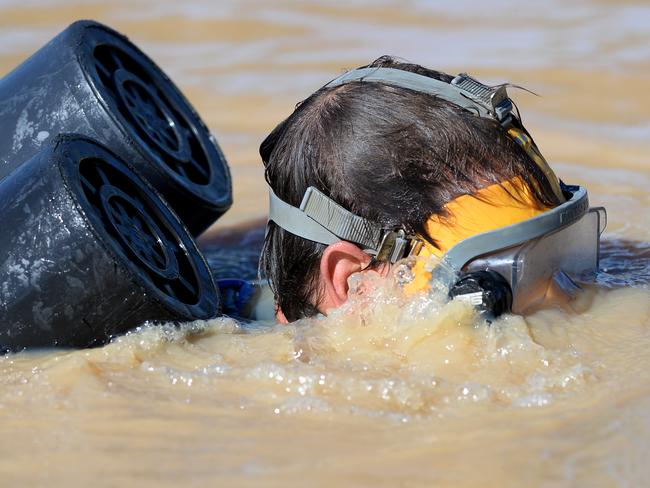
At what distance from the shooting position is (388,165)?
8.66 ft

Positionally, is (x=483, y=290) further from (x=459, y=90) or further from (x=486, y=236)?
(x=459, y=90)

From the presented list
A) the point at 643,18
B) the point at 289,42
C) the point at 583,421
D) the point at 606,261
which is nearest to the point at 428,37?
the point at 289,42

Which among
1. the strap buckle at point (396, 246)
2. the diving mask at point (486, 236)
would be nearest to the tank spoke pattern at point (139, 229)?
the diving mask at point (486, 236)

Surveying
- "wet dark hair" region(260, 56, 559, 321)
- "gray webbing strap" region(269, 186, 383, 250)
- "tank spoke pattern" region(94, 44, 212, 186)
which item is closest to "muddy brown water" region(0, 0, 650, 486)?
"gray webbing strap" region(269, 186, 383, 250)

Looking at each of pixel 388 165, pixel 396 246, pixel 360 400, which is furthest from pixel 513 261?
pixel 360 400

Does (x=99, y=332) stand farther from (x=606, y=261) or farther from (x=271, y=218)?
(x=606, y=261)

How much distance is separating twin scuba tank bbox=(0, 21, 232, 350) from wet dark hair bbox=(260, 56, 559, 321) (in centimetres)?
46

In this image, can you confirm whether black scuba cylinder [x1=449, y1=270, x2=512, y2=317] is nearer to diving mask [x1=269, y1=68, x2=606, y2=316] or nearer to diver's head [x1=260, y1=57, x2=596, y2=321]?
diving mask [x1=269, y1=68, x2=606, y2=316]

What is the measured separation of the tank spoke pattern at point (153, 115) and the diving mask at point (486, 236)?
2.67 ft

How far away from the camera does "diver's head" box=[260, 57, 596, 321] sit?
262 centimetres

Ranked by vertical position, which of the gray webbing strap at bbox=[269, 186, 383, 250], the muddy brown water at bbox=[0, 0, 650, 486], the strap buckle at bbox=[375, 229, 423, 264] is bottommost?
the muddy brown water at bbox=[0, 0, 650, 486]

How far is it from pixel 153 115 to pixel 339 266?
1.33m

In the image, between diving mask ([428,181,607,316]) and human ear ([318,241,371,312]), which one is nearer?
diving mask ([428,181,607,316])

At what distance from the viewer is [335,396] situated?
2375 millimetres
